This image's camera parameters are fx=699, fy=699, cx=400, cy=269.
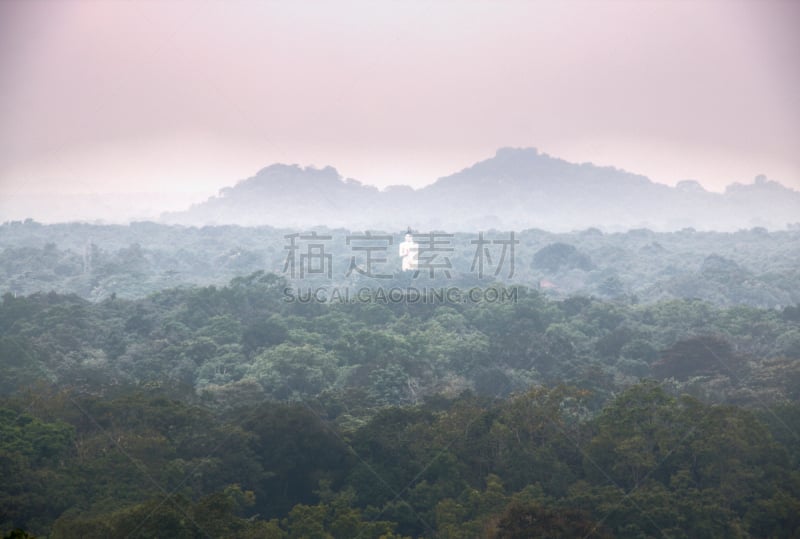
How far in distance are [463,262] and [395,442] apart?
45898 millimetres

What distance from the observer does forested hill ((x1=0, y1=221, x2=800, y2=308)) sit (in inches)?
1618

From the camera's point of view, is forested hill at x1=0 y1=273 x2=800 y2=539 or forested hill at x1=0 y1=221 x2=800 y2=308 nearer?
forested hill at x1=0 y1=273 x2=800 y2=539

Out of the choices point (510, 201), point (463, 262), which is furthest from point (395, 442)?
point (510, 201)

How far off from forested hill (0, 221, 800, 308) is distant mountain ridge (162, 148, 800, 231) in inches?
2014

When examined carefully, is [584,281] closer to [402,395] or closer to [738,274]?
[738,274]

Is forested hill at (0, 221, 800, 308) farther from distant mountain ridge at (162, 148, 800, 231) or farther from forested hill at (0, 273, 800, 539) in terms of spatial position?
distant mountain ridge at (162, 148, 800, 231)

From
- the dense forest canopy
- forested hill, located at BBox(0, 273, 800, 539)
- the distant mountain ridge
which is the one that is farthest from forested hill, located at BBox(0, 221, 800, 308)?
the distant mountain ridge

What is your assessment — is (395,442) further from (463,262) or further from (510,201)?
(510,201)

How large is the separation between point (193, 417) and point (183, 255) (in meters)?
51.2

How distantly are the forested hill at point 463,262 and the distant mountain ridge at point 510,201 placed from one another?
5116 centimetres

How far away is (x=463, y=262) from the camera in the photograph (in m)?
59.3

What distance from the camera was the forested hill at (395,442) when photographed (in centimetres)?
1094

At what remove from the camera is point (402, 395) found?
19922 mm

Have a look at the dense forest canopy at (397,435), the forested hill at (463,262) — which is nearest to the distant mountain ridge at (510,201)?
the forested hill at (463,262)
